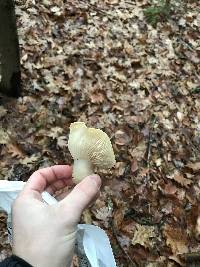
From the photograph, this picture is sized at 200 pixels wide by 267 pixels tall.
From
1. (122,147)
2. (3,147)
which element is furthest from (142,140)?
(3,147)

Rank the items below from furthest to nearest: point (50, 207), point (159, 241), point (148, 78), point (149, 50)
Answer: point (149, 50) < point (148, 78) < point (159, 241) < point (50, 207)

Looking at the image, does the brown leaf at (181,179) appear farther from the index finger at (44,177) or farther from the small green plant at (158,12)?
the small green plant at (158,12)

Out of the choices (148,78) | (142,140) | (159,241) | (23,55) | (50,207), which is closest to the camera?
(50,207)

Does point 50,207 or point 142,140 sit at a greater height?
point 50,207

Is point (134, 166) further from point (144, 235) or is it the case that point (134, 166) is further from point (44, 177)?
point (44, 177)

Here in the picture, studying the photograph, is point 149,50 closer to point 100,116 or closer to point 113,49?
point 113,49

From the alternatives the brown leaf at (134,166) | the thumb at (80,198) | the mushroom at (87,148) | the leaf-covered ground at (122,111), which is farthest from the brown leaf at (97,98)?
the thumb at (80,198)

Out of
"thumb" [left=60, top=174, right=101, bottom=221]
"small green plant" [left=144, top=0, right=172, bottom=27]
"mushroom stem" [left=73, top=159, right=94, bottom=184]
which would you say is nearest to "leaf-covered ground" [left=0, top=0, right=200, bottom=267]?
"small green plant" [left=144, top=0, right=172, bottom=27]
